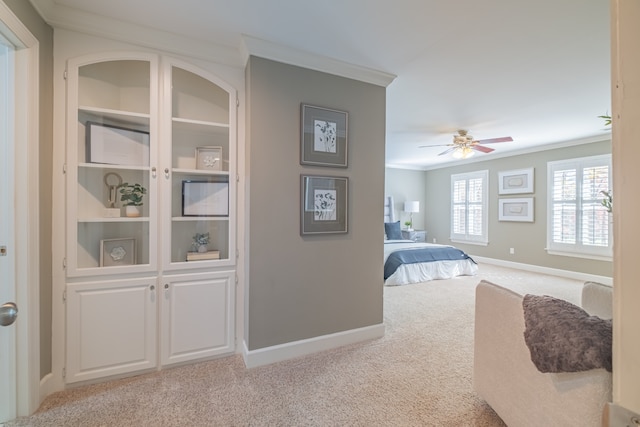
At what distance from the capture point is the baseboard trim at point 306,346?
7.24 feet

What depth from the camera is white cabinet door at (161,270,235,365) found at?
214 centimetres

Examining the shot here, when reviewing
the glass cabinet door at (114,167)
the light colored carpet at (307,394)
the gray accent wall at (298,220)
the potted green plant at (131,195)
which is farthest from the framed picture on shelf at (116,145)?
the light colored carpet at (307,394)

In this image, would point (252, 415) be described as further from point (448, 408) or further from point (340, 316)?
point (448, 408)

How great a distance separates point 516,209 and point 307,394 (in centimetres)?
587

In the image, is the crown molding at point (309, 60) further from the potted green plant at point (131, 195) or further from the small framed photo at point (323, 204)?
the potted green plant at point (131, 195)

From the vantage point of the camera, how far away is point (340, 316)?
2539mm

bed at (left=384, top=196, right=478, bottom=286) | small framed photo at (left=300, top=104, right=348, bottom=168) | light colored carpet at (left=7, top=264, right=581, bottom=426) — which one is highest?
small framed photo at (left=300, top=104, right=348, bottom=168)

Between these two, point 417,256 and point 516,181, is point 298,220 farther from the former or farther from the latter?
point 516,181

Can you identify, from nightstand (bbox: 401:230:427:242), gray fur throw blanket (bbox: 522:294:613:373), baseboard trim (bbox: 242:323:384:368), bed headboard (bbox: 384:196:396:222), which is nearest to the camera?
gray fur throw blanket (bbox: 522:294:613:373)

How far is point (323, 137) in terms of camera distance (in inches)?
95.1

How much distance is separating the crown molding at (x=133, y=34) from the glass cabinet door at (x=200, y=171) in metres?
0.16

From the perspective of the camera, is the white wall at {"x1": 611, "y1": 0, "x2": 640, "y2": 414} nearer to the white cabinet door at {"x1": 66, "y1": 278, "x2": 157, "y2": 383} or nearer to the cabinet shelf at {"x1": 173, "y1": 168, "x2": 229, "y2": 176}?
the cabinet shelf at {"x1": 173, "y1": 168, "x2": 229, "y2": 176}

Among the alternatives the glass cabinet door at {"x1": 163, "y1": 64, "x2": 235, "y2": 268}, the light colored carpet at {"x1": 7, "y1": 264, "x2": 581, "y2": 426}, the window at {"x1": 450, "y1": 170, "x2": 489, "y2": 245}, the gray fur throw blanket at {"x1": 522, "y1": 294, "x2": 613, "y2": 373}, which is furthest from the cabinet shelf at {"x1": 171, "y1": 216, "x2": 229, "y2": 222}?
the window at {"x1": 450, "y1": 170, "x2": 489, "y2": 245}

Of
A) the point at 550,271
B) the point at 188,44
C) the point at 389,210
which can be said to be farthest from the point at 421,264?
the point at 188,44
